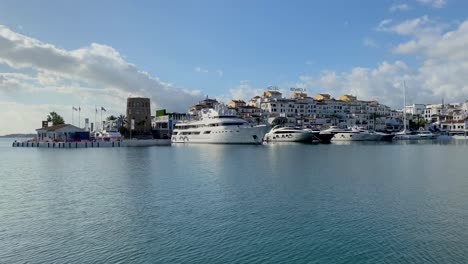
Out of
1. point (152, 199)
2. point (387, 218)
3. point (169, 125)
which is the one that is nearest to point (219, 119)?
point (169, 125)

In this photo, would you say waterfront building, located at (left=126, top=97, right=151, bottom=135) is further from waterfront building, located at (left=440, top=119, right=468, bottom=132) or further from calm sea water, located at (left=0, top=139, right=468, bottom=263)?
waterfront building, located at (left=440, top=119, right=468, bottom=132)

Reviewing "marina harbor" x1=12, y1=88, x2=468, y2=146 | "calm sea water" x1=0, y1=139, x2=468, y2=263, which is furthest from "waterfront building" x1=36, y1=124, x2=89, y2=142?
"calm sea water" x1=0, y1=139, x2=468, y2=263

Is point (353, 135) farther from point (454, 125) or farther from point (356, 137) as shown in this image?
point (454, 125)

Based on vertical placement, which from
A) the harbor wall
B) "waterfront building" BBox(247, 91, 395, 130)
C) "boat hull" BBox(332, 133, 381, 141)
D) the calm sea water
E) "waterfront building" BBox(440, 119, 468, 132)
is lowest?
the calm sea water

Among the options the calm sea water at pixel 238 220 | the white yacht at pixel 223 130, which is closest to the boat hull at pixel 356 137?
the white yacht at pixel 223 130

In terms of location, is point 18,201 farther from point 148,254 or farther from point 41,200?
point 148,254

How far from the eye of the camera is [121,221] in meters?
20.3

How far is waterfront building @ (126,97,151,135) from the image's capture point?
477 ft

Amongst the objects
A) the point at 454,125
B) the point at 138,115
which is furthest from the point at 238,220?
the point at 454,125

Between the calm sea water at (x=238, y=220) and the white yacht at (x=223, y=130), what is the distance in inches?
2638

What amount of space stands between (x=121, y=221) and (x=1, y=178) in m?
25.5

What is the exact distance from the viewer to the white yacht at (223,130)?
10244 cm

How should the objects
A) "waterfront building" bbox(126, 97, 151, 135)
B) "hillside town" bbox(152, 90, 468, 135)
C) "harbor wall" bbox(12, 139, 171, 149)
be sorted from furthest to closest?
"hillside town" bbox(152, 90, 468, 135), "waterfront building" bbox(126, 97, 151, 135), "harbor wall" bbox(12, 139, 171, 149)

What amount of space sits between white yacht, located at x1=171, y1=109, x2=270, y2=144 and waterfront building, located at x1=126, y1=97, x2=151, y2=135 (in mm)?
32981
